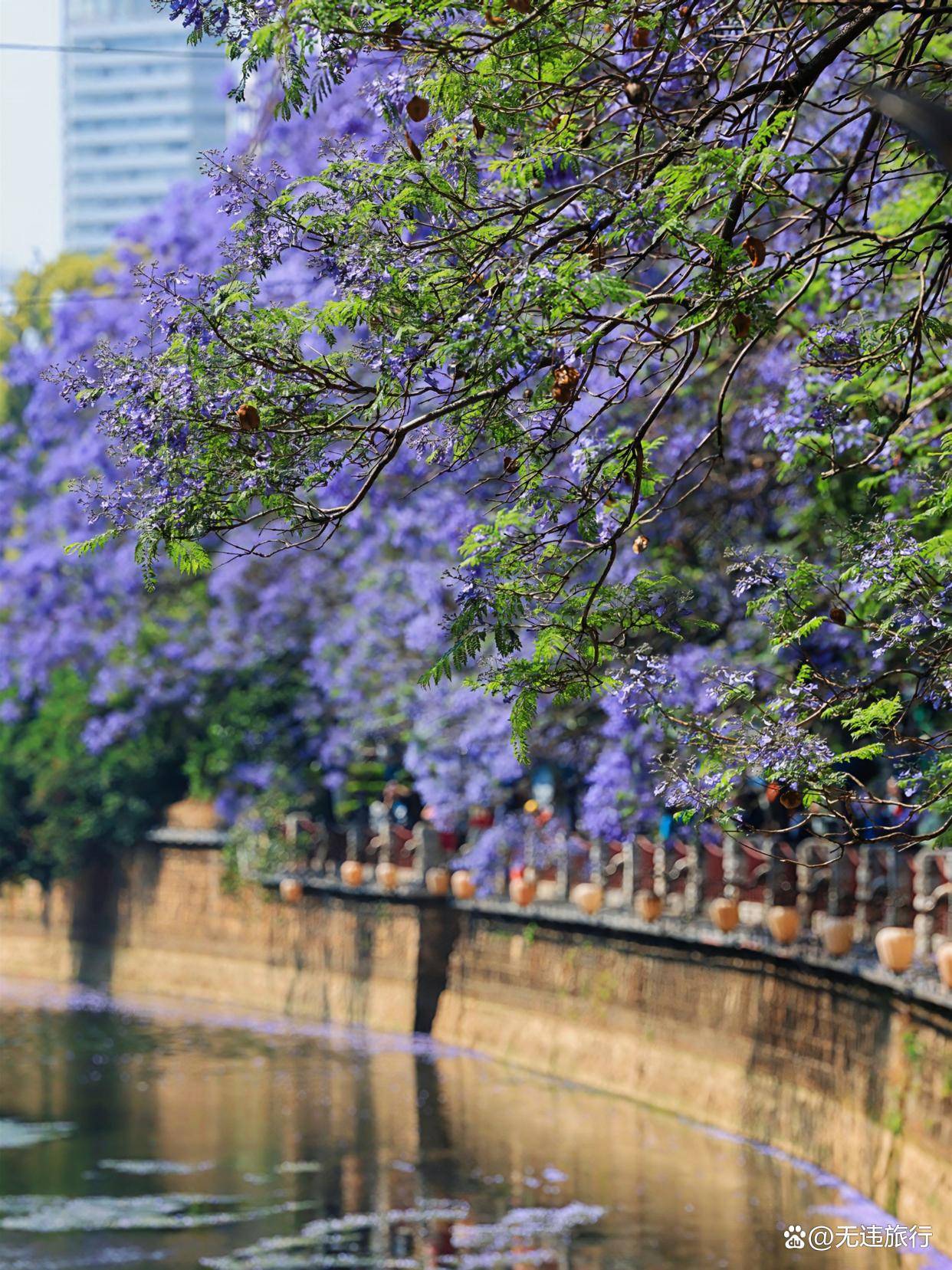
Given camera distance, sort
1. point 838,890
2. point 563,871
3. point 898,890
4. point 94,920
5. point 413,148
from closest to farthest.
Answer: point 413,148
point 898,890
point 838,890
point 563,871
point 94,920

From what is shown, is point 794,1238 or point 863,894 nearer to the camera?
point 794,1238

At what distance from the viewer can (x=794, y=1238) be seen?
15.3 meters

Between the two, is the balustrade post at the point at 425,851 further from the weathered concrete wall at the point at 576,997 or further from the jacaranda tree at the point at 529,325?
the jacaranda tree at the point at 529,325

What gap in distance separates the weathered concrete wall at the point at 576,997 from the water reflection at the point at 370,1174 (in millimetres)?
427

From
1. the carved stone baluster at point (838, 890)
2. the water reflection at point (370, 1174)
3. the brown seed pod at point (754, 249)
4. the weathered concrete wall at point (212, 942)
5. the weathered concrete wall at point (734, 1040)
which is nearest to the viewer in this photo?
the brown seed pod at point (754, 249)

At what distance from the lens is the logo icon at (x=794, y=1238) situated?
49.7 feet

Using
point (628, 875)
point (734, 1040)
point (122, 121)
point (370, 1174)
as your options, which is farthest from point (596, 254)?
point (122, 121)

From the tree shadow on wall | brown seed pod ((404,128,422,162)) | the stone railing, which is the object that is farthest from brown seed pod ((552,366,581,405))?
the tree shadow on wall

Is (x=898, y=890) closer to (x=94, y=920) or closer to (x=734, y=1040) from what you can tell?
(x=734, y=1040)

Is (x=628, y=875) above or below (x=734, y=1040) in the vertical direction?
above

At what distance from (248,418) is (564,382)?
1.05 m

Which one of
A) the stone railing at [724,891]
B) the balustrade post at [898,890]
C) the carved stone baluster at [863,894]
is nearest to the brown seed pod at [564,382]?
the stone railing at [724,891]

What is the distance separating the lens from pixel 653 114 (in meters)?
7.29

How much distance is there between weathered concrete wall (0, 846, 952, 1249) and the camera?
52.7 feet
